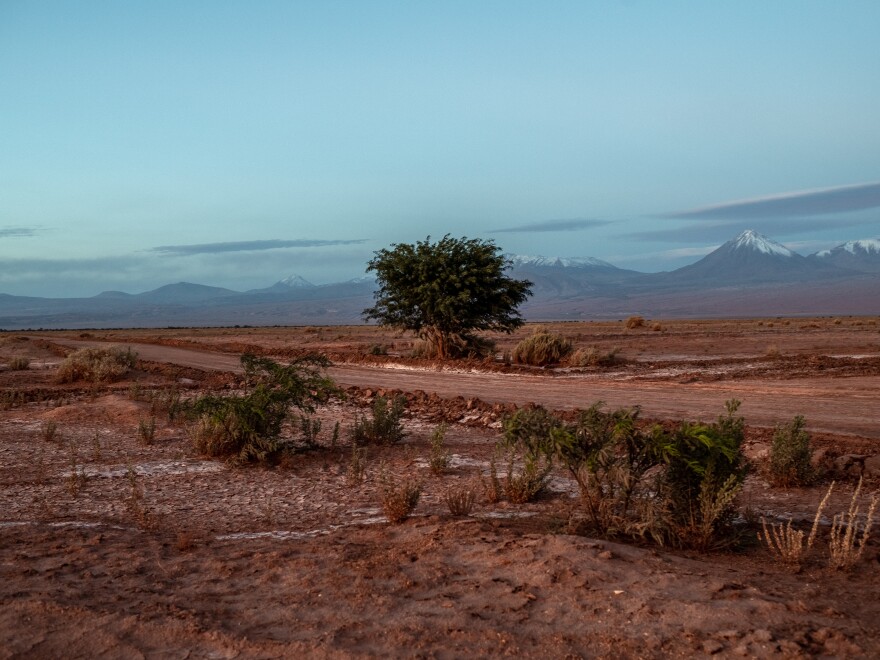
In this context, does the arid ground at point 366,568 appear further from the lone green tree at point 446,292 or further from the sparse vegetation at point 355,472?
Answer: the lone green tree at point 446,292

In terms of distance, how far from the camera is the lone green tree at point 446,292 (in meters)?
29.8

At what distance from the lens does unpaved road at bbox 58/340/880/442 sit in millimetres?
15305

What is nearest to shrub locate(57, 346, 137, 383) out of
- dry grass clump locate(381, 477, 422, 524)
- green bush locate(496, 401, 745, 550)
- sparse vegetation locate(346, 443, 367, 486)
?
sparse vegetation locate(346, 443, 367, 486)

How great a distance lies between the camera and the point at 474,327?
3069 cm

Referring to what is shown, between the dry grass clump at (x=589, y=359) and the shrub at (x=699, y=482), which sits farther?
the dry grass clump at (x=589, y=359)

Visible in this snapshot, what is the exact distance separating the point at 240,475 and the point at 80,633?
587cm

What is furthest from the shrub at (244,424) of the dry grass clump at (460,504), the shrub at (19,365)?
the shrub at (19,365)

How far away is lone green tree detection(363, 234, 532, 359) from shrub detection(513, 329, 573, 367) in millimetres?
1205

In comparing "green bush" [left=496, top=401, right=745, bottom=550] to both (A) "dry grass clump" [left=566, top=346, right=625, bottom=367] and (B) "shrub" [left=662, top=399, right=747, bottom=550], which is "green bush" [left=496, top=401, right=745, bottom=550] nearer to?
(B) "shrub" [left=662, top=399, right=747, bottom=550]

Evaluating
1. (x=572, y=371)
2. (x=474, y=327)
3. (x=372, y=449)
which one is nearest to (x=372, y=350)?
(x=474, y=327)

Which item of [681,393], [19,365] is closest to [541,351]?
[681,393]

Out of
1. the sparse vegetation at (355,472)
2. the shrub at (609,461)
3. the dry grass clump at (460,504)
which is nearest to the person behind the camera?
the shrub at (609,461)

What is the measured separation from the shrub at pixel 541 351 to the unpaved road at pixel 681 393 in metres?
3.88

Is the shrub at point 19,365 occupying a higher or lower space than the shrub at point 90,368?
lower
